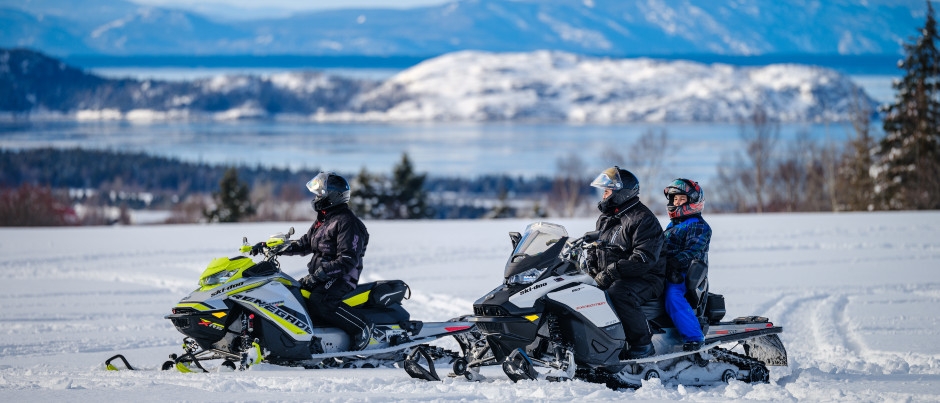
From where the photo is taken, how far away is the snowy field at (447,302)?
669 centimetres

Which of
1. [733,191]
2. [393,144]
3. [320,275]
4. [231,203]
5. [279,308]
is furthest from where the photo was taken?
[393,144]

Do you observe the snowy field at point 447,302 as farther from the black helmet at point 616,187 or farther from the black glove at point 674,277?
the black helmet at point 616,187

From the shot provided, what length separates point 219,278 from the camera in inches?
298

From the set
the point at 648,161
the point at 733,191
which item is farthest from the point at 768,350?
the point at 648,161

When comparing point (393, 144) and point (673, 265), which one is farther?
point (393, 144)

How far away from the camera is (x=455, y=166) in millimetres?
99625

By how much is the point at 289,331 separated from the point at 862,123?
4052 centimetres

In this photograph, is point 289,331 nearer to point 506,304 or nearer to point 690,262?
point 506,304

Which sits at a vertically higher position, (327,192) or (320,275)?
(327,192)

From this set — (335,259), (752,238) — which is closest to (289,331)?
(335,259)

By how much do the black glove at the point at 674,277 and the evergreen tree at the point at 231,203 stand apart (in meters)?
33.7

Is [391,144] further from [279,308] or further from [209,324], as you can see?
[209,324]

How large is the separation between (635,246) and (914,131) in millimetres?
32996

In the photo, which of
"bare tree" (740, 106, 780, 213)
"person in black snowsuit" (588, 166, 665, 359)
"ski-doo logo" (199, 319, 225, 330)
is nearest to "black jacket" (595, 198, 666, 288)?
"person in black snowsuit" (588, 166, 665, 359)
